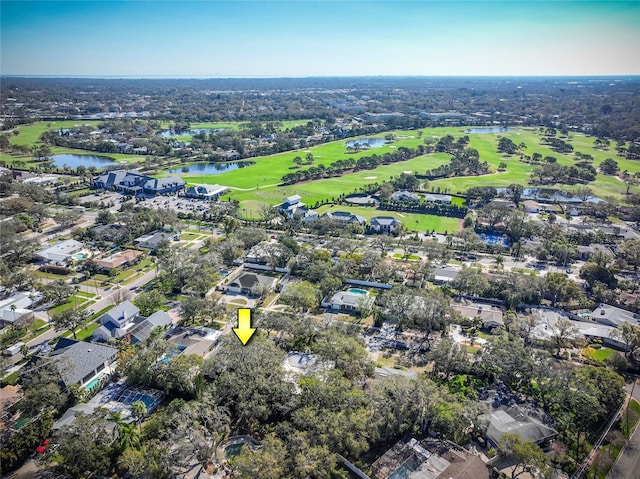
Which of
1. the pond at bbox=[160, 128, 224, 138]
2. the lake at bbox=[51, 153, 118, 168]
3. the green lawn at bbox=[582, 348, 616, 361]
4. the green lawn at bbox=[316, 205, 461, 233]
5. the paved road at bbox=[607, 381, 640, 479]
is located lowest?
the paved road at bbox=[607, 381, 640, 479]

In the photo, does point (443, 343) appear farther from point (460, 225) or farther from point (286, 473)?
point (460, 225)

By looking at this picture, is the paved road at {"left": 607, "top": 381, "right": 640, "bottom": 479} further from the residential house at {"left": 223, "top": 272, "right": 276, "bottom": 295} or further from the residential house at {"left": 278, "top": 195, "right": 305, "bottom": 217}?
the residential house at {"left": 278, "top": 195, "right": 305, "bottom": 217}

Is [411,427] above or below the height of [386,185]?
below

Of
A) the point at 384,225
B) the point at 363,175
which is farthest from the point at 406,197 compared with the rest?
→ the point at 363,175

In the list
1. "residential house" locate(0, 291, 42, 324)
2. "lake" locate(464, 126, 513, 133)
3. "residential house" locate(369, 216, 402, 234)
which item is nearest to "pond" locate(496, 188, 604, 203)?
"residential house" locate(369, 216, 402, 234)

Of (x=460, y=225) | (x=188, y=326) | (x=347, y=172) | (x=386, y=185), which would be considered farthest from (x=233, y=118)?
(x=188, y=326)

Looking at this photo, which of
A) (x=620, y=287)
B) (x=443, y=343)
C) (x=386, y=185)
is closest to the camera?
(x=443, y=343)

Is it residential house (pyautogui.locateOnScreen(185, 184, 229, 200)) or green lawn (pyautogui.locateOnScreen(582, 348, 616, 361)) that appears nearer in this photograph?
green lawn (pyautogui.locateOnScreen(582, 348, 616, 361))
